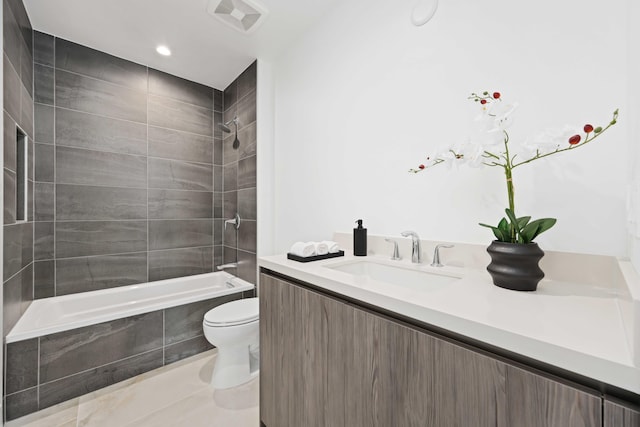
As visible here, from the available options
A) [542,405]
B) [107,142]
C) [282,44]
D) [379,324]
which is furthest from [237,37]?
[542,405]

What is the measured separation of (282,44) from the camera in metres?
2.09

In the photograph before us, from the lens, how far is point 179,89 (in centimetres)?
263

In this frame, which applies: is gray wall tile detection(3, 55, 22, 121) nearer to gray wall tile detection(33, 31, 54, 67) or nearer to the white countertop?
gray wall tile detection(33, 31, 54, 67)

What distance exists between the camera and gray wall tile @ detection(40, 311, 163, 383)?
1551mm

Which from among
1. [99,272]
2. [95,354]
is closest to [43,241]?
[99,272]

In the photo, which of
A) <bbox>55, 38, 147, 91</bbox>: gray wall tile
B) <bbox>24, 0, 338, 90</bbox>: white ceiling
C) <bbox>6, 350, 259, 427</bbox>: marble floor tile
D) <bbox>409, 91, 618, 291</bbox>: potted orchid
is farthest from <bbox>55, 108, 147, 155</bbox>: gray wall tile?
<bbox>409, 91, 618, 291</bbox>: potted orchid

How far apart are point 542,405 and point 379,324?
35 centimetres

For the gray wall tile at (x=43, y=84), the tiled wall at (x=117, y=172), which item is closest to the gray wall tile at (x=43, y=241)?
the tiled wall at (x=117, y=172)

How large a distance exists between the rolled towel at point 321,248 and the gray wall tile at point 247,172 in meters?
1.28

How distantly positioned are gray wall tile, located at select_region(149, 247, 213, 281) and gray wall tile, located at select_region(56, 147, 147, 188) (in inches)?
27.6

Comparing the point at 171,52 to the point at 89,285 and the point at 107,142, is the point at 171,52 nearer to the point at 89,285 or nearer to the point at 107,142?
the point at 107,142

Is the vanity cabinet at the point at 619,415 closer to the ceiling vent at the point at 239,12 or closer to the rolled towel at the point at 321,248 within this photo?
the rolled towel at the point at 321,248

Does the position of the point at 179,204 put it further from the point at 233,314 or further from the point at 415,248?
the point at 415,248

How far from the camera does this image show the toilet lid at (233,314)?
5.56 ft
